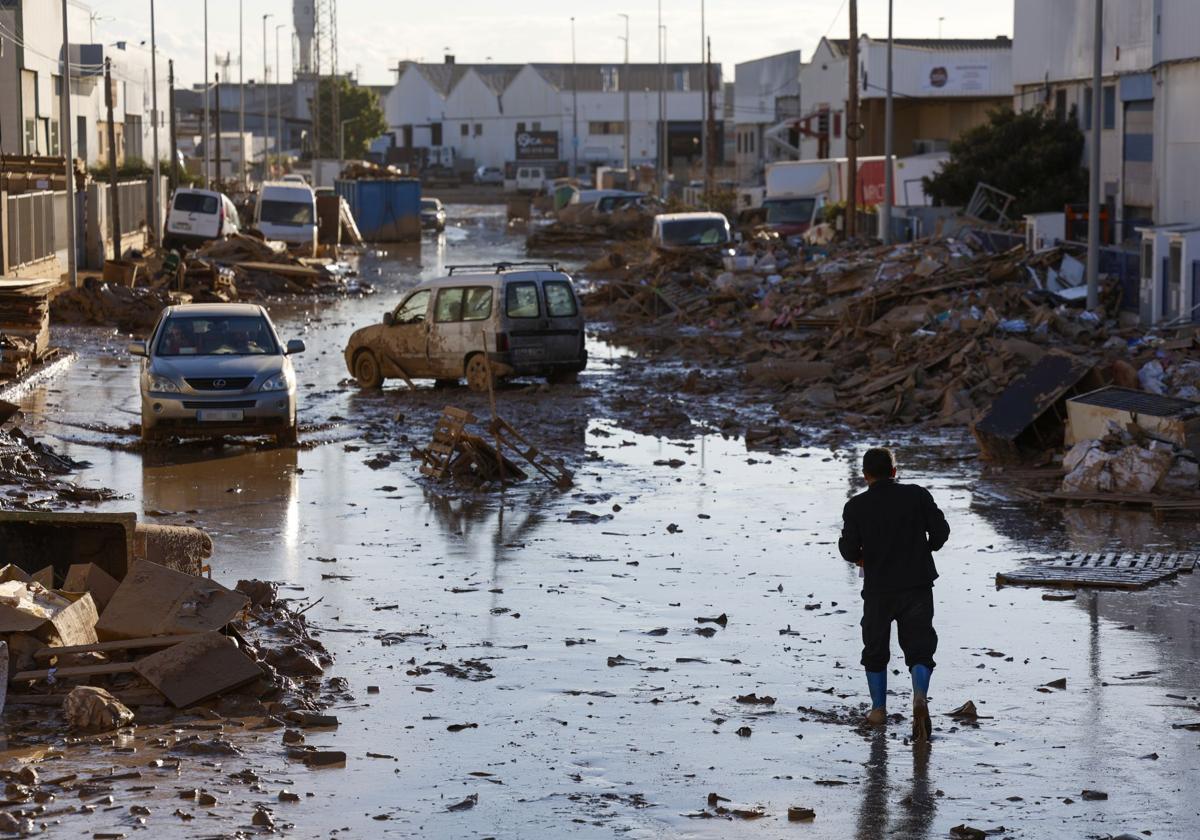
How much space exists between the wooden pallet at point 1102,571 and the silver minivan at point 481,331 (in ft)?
39.5

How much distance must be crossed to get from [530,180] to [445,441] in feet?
334

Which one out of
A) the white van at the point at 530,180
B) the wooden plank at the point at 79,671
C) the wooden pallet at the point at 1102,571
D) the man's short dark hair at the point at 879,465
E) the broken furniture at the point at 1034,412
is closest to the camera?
the man's short dark hair at the point at 879,465

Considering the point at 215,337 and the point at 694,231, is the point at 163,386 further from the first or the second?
the point at 694,231

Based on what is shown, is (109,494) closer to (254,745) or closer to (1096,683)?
(254,745)

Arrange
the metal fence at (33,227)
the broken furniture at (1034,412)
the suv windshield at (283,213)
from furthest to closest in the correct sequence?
the suv windshield at (283,213) → the metal fence at (33,227) → the broken furniture at (1034,412)

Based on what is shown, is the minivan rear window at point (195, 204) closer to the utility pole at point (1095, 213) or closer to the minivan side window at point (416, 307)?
the minivan side window at point (416, 307)

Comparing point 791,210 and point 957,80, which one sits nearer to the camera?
point 791,210

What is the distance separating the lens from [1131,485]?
17.0 m

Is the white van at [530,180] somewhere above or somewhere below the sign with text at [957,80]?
below

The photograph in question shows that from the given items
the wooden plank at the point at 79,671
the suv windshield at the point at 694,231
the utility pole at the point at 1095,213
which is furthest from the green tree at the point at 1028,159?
the wooden plank at the point at 79,671

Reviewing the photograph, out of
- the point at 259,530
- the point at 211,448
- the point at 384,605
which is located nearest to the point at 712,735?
the point at 384,605

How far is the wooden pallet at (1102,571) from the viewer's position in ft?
44.3

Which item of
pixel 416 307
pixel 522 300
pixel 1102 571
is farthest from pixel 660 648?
pixel 416 307

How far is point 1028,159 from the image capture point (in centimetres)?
4909
